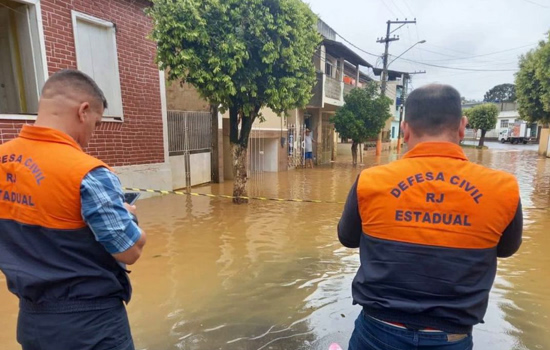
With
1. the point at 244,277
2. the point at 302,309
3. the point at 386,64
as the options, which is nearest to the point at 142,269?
the point at 244,277

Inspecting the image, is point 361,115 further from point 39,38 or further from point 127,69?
point 39,38

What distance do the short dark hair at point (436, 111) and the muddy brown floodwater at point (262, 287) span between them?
2205mm

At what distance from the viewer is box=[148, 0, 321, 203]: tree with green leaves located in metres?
6.39

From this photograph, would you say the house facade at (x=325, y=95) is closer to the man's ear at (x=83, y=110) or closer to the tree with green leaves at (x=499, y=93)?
the man's ear at (x=83, y=110)

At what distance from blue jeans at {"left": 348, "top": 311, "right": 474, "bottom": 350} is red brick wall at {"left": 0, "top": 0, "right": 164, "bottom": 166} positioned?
23.0 feet

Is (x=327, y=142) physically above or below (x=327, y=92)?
below

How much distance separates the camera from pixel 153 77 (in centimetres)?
859

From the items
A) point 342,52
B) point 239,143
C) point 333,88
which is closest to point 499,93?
point 342,52

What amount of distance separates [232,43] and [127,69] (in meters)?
2.96

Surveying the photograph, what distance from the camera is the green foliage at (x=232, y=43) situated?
6.39m

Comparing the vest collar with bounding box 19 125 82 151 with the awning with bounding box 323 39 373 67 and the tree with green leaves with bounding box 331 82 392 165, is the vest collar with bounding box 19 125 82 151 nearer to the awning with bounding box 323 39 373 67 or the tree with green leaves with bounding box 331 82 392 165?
the tree with green leaves with bounding box 331 82 392 165

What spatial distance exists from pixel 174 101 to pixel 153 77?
1644 millimetres

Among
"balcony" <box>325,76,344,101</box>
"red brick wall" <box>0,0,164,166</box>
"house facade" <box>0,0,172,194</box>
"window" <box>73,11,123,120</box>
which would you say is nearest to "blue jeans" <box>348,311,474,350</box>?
"house facade" <box>0,0,172,194</box>

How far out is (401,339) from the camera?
56.7 inches
